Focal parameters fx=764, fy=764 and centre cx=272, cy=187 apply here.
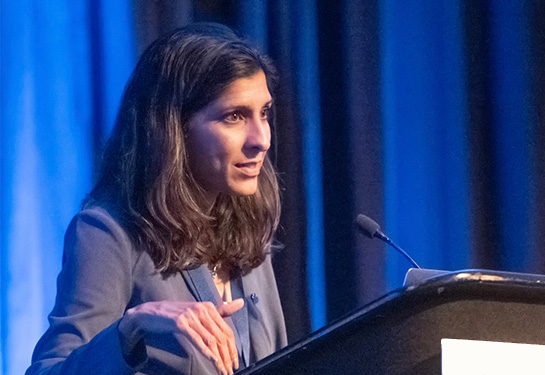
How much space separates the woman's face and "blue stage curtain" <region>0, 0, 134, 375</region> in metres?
0.62

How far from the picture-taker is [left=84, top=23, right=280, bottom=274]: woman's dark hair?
49.8 inches

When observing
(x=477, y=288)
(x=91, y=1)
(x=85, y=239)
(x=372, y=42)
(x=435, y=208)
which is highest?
(x=91, y=1)

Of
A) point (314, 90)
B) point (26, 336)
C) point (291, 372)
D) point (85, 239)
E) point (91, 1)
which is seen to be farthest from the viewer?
point (314, 90)

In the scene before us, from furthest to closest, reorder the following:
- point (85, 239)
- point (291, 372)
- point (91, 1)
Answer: point (91, 1)
point (85, 239)
point (291, 372)

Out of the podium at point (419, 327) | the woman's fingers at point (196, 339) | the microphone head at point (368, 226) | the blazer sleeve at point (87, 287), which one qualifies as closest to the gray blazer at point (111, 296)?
the blazer sleeve at point (87, 287)

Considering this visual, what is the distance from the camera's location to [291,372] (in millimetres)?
520

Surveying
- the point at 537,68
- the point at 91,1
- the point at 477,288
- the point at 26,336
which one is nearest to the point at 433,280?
the point at 477,288

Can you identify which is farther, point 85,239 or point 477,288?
point 85,239

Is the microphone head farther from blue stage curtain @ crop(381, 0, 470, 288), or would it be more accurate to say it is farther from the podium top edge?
the podium top edge

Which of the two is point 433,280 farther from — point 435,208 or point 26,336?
point 435,208

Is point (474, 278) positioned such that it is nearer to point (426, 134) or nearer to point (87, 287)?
point (87, 287)

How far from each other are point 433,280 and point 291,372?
12cm

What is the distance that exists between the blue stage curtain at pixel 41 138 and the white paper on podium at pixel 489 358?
1468 mm

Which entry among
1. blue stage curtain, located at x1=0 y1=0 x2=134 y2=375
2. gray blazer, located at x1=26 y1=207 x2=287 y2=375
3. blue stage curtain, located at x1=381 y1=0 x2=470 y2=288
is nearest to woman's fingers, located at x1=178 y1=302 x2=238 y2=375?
gray blazer, located at x1=26 y1=207 x2=287 y2=375
